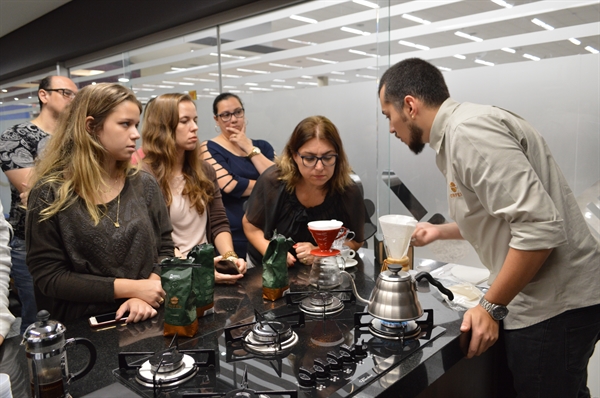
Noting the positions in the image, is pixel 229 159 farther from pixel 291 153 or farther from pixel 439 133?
pixel 439 133

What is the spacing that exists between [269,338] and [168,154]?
1.30 meters

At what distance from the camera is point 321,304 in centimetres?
144

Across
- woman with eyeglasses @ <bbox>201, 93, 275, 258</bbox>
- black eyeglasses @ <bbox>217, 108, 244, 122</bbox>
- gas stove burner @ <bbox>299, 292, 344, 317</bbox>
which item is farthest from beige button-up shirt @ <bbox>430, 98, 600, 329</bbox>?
black eyeglasses @ <bbox>217, 108, 244, 122</bbox>

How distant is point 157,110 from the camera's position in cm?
226

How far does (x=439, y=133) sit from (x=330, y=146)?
0.65 meters

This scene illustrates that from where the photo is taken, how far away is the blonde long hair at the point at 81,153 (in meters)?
1.49

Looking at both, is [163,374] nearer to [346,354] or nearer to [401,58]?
[346,354]

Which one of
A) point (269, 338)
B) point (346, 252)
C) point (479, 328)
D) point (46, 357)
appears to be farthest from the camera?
point (346, 252)

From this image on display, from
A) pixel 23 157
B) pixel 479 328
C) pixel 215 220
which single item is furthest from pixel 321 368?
pixel 23 157

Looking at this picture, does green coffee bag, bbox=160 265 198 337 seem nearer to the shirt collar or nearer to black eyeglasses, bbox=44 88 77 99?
the shirt collar

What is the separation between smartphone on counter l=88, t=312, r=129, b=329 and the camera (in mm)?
1358

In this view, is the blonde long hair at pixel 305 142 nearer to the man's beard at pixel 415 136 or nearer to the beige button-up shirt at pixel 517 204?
the man's beard at pixel 415 136

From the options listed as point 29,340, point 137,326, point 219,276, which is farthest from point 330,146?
point 29,340

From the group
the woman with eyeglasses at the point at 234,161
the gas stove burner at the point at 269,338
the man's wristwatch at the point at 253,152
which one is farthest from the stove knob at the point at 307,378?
the man's wristwatch at the point at 253,152
